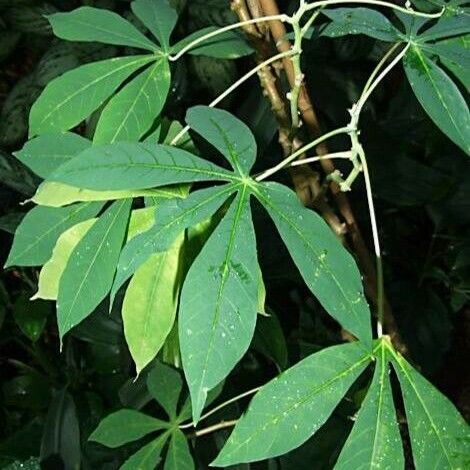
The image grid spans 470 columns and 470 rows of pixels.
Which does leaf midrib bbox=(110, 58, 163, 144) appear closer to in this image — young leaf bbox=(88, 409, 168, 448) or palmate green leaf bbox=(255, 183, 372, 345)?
palmate green leaf bbox=(255, 183, 372, 345)

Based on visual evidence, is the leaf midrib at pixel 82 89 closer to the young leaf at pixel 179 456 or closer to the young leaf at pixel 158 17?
the young leaf at pixel 158 17

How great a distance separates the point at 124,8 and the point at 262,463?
2.76ft

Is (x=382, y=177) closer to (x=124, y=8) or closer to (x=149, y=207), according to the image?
(x=124, y=8)

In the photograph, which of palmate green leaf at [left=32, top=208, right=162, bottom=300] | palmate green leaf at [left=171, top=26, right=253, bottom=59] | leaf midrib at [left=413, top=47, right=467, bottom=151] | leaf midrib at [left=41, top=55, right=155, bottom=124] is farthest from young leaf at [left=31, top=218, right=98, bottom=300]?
leaf midrib at [left=413, top=47, right=467, bottom=151]

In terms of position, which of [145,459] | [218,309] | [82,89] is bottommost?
[145,459]

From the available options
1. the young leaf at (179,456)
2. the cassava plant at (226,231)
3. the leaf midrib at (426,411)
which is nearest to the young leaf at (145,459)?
the young leaf at (179,456)

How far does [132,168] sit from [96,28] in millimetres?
210

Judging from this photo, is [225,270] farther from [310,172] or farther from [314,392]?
[310,172]

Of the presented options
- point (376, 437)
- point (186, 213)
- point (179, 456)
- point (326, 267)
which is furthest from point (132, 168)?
point (179, 456)

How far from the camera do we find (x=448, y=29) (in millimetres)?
646

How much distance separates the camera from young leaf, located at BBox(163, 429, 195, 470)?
839 mm

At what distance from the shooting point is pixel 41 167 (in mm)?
671

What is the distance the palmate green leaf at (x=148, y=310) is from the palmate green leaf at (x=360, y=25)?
232 mm

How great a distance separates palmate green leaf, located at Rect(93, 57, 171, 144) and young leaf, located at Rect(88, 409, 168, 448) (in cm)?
40
